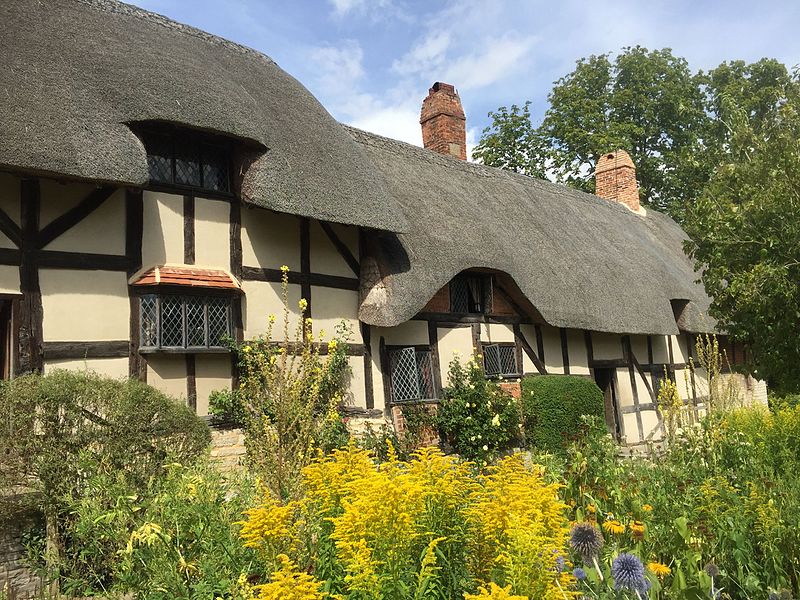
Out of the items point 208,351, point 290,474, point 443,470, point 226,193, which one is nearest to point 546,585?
point 443,470

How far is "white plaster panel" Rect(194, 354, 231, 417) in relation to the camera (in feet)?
23.1

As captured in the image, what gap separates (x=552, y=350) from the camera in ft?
38.3

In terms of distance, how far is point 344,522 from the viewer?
2582 mm

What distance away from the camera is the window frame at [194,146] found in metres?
7.07

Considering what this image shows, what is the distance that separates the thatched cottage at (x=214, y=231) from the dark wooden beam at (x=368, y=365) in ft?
0.08

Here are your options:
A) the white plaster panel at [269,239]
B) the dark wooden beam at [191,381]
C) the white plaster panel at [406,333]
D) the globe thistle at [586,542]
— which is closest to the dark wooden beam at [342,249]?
the white plaster panel at [269,239]

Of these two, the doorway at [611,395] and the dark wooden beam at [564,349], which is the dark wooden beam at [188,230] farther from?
the doorway at [611,395]

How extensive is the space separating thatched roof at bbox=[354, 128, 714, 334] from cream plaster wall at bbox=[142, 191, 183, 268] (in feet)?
8.14

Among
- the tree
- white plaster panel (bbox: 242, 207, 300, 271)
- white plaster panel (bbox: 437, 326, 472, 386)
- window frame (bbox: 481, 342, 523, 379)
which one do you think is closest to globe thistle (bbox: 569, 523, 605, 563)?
white plaster panel (bbox: 242, 207, 300, 271)

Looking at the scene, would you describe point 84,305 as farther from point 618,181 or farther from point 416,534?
point 618,181

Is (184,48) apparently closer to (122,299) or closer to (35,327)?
(122,299)

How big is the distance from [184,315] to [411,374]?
3394 mm

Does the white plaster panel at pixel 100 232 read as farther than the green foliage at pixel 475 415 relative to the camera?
No

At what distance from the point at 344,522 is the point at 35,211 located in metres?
5.02
